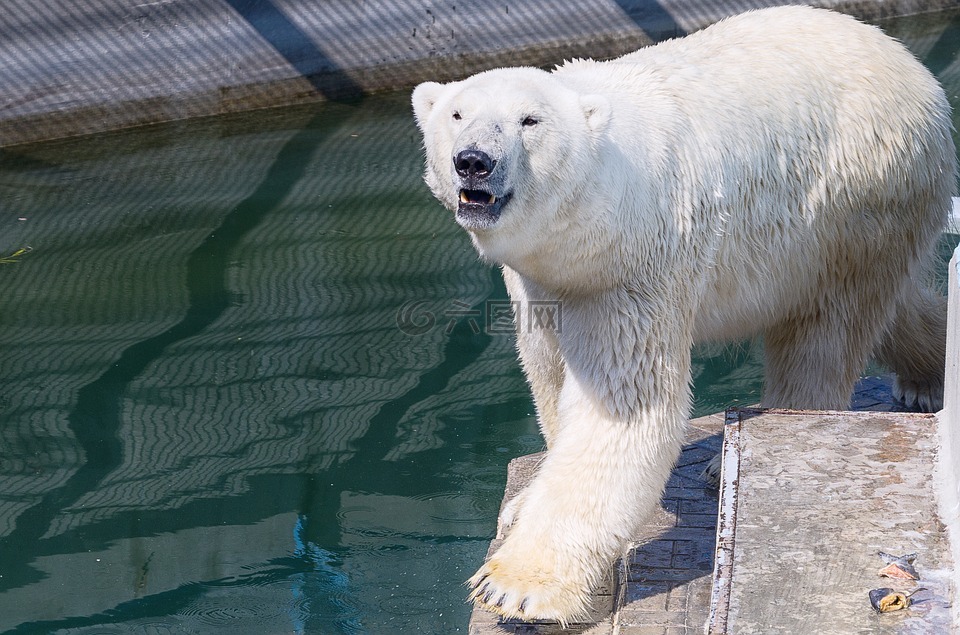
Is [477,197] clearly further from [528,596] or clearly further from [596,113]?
[528,596]

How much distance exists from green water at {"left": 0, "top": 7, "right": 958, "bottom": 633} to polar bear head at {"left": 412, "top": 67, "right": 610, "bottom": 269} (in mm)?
1474

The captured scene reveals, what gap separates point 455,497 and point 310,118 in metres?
5.16

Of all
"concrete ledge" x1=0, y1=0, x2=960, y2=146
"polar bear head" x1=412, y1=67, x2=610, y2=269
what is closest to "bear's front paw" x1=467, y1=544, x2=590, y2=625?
"polar bear head" x1=412, y1=67, x2=610, y2=269

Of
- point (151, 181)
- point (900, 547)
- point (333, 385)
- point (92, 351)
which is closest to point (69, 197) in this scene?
point (151, 181)

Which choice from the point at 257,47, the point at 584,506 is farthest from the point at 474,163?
the point at 257,47

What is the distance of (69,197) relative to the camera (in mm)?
7887

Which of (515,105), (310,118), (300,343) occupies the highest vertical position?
(310,118)

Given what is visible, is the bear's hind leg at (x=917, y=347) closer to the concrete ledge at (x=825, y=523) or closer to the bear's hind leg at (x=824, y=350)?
the bear's hind leg at (x=824, y=350)

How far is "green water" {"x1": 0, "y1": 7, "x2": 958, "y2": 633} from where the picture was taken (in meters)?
4.35

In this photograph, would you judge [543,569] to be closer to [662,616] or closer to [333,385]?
[662,616]

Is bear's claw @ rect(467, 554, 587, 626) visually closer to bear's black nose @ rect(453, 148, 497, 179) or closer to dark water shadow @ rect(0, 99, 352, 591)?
bear's black nose @ rect(453, 148, 497, 179)

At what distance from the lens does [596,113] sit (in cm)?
322

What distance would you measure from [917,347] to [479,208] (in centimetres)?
215

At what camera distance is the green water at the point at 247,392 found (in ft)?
14.3
